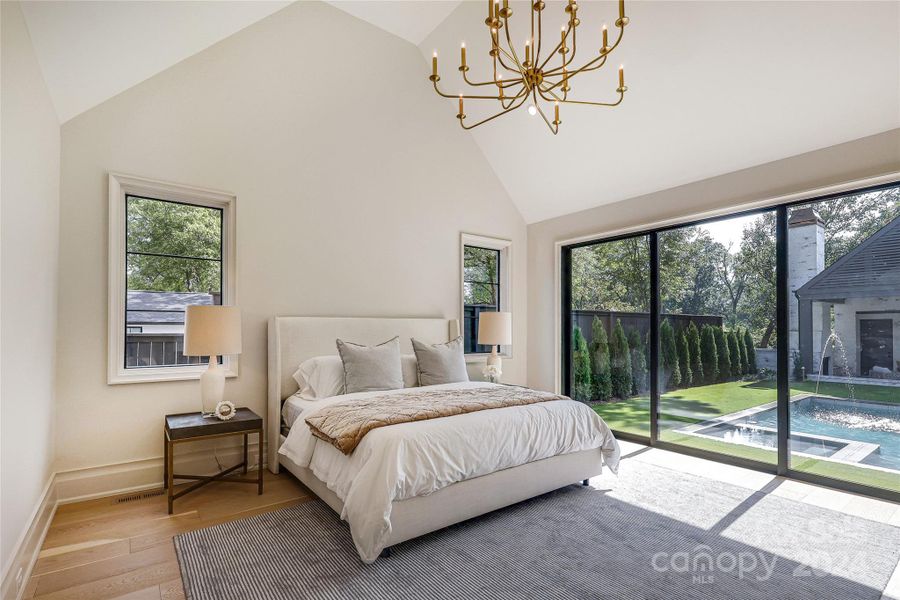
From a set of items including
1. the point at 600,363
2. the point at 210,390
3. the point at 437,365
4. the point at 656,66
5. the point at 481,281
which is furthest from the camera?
the point at 481,281

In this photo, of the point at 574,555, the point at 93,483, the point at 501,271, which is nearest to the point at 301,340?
the point at 93,483

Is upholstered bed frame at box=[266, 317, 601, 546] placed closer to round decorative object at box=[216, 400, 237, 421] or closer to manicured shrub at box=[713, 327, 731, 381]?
round decorative object at box=[216, 400, 237, 421]

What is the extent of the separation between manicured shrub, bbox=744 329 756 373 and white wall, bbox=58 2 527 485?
2.72 metres

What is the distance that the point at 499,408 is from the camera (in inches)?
116

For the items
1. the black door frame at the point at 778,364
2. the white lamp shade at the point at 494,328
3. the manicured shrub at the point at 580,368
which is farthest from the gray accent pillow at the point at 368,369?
the black door frame at the point at 778,364

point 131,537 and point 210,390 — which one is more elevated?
point 210,390

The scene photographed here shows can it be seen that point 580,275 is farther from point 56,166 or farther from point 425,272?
point 56,166

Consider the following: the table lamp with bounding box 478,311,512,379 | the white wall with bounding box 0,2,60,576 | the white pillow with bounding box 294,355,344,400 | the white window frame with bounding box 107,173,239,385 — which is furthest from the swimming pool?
the white wall with bounding box 0,2,60,576

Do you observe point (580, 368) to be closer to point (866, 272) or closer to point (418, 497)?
point (866, 272)

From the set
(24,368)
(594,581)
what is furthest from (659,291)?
(24,368)

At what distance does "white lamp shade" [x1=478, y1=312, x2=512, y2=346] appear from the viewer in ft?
15.7

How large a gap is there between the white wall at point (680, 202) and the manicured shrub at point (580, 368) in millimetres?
236

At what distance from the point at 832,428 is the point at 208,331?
4.56 metres

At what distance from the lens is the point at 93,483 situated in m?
3.02
